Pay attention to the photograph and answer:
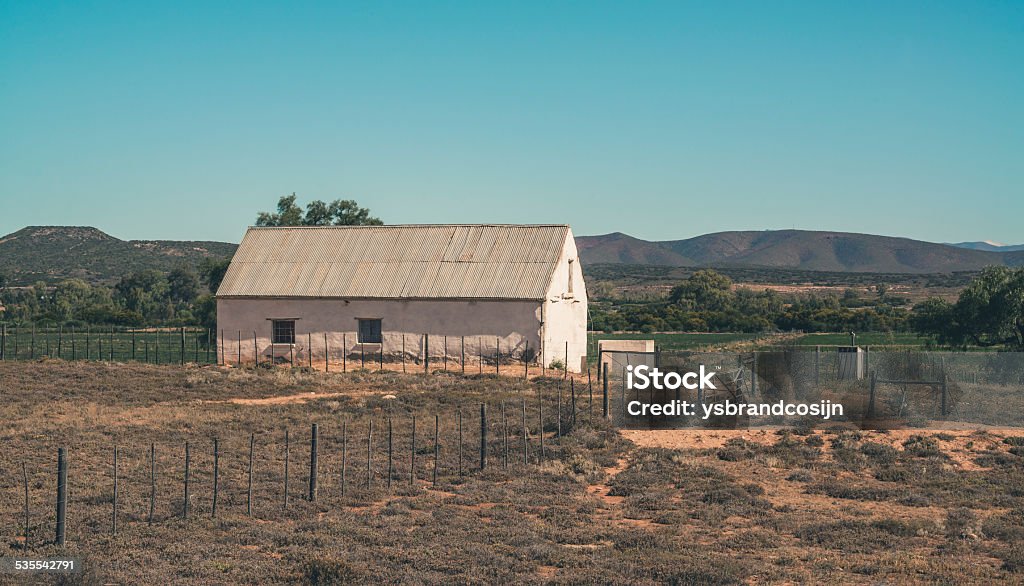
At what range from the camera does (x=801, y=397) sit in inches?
1030

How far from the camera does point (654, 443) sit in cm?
2391

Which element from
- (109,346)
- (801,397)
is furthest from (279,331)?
(109,346)

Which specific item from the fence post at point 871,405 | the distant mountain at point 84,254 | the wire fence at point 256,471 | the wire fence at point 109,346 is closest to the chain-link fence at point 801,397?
the fence post at point 871,405

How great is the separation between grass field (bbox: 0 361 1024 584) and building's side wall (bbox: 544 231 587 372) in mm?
10483

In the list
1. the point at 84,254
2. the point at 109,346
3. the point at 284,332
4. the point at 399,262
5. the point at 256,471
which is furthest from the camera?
the point at 84,254

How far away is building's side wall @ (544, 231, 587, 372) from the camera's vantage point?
1583 inches

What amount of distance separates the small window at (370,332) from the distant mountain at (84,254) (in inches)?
4017

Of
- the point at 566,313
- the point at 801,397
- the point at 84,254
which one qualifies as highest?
the point at 84,254

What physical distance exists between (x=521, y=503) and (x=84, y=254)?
5817 inches

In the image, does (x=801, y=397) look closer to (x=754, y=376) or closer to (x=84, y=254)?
(x=754, y=376)

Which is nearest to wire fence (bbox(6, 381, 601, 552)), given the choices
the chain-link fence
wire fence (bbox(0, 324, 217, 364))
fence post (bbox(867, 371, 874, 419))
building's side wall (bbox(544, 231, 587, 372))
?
the chain-link fence

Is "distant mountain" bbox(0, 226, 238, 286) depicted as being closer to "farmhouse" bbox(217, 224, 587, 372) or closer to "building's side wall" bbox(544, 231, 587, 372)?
"farmhouse" bbox(217, 224, 587, 372)

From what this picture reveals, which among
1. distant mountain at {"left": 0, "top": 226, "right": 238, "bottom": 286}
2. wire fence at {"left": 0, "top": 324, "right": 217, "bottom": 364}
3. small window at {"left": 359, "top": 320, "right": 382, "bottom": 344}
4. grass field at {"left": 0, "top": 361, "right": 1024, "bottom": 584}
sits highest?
distant mountain at {"left": 0, "top": 226, "right": 238, "bottom": 286}

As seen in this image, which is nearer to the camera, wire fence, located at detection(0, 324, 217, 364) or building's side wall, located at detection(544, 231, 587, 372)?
building's side wall, located at detection(544, 231, 587, 372)
